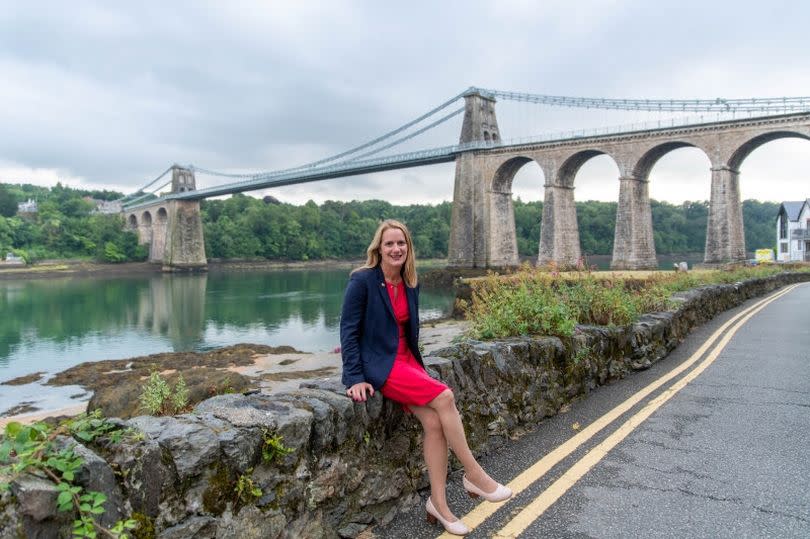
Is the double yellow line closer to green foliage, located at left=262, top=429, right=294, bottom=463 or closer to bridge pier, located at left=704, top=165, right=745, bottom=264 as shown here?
green foliage, located at left=262, top=429, right=294, bottom=463

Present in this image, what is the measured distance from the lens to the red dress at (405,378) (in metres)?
2.97

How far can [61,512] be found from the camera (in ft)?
5.97

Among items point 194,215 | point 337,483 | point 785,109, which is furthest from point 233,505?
point 194,215

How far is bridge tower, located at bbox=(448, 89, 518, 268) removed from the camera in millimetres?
54469

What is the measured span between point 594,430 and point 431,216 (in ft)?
337

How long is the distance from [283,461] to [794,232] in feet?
207

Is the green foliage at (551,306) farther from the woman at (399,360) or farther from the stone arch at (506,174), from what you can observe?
the stone arch at (506,174)

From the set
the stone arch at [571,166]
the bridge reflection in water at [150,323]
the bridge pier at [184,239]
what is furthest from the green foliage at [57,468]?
the bridge pier at [184,239]

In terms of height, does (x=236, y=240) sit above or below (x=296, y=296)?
above

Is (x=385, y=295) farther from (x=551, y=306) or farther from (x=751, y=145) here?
(x=751, y=145)

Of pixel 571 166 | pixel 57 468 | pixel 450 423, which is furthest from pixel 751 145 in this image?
pixel 57 468

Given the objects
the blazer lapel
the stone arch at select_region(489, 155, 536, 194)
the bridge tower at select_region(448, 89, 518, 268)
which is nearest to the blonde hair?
the blazer lapel

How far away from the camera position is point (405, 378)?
3.02m

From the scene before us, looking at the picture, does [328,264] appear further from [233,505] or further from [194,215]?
[233,505]
